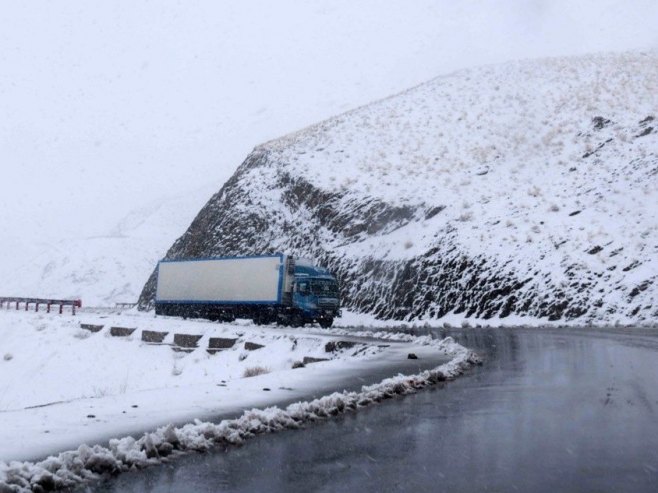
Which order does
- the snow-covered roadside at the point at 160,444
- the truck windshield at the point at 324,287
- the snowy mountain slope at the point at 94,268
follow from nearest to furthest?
the snow-covered roadside at the point at 160,444 < the truck windshield at the point at 324,287 < the snowy mountain slope at the point at 94,268

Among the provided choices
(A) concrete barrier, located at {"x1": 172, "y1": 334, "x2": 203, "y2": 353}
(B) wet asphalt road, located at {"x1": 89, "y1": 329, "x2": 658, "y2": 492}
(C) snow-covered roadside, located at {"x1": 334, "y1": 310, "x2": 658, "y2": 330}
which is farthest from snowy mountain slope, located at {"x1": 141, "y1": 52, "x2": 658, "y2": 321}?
(B) wet asphalt road, located at {"x1": 89, "y1": 329, "x2": 658, "y2": 492}

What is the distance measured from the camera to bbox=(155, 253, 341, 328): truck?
32.6m

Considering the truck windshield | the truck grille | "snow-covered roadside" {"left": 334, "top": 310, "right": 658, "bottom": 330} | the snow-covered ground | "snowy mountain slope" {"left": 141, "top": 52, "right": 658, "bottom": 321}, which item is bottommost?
the snow-covered ground

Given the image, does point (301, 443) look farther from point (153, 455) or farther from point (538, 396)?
point (538, 396)

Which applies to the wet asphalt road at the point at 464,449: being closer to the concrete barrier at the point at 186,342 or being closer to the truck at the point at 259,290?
the concrete barrier at the point at 186,342

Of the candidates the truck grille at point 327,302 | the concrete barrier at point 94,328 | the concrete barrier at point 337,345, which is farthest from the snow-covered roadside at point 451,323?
the concrete barrier at point 94,328

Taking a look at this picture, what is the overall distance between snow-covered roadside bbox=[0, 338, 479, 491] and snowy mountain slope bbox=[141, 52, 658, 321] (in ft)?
74.7

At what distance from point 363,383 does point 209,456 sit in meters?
5.10

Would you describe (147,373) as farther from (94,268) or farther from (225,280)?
(94,268)

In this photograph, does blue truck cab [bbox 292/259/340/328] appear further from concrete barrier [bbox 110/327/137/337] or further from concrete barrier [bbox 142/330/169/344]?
concrete barrier [bbox 110/327/137/337]

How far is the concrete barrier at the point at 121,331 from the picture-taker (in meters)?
30.8

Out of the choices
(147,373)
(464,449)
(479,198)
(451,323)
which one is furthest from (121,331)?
(464,449)

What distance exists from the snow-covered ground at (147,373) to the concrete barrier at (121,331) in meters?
0.33

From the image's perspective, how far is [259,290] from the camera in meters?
34.3
